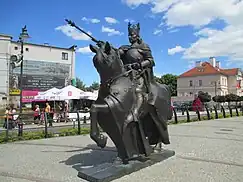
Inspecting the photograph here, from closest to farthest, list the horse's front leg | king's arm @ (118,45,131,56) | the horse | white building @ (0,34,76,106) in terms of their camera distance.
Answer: the horse's front leg
the horse
king's arm @ (118,45,131,56)
white building @ (0,34,76,106)

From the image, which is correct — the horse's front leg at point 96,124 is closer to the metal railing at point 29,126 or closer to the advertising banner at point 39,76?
the metal railing at point 29,126

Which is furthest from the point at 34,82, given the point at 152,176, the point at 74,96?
the point at 152,176

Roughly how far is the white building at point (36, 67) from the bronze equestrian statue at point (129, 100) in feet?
117

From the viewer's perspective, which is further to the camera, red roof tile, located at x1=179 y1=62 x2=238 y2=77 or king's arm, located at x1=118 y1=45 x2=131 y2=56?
red roof tile, located at x1=179 y1=62 x2=238 y2=77

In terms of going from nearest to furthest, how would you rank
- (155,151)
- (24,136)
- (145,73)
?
1. (145,73)
2. (155,151)
3. (24,136)

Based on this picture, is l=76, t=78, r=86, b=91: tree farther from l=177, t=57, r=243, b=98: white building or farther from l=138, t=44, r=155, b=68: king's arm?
l=138, t=44, r=155, b=68: king's arm

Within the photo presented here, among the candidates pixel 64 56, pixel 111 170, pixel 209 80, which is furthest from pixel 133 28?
pixel 209 80

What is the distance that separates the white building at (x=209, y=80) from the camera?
77.5 meters

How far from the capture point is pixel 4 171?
6.33 metres

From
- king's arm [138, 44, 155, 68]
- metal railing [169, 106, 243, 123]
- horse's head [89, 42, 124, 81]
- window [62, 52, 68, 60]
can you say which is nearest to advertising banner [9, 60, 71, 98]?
window [62, 52, 68, 60]

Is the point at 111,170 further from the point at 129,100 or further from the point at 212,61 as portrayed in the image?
the point at 212,61

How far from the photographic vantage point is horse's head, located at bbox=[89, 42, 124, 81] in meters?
5.58

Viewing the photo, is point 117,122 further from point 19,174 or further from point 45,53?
point 45,53

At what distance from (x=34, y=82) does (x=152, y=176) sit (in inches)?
1492
